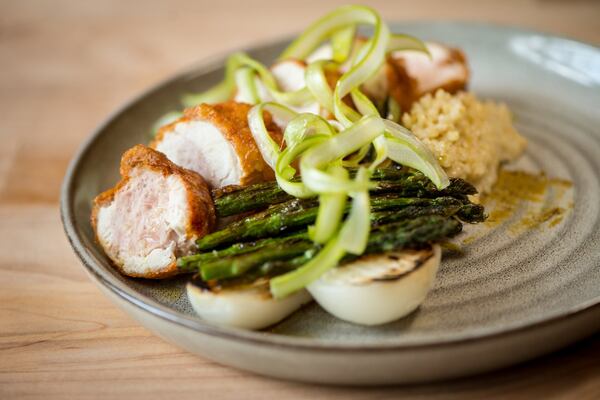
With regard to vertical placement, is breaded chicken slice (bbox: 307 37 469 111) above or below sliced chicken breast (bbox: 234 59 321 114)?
below

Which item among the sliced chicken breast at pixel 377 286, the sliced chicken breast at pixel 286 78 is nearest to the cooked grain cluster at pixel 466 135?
the sliced chicken breast at pixel 286 78

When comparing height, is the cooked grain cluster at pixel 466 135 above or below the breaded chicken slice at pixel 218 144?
below

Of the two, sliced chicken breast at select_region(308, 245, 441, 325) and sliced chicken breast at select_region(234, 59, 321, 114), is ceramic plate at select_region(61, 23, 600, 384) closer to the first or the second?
sliced chicken breast at select_region(308, 245, 441, 325)

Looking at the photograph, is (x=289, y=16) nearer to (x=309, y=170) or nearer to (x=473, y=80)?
(x=473, y=80)

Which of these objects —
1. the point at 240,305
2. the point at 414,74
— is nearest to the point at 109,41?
the point at 414,74

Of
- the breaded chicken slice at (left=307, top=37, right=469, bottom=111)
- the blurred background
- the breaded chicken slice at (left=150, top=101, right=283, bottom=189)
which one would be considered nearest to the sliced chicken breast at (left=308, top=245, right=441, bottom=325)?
the breaded chicken slice at (left=150, top=101, right=283, bottom=189)

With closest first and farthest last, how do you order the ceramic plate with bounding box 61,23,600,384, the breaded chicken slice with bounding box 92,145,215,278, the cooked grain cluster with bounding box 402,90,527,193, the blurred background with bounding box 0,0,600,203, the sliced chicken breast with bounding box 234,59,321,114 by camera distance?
the ceramic plate with bounding box 61,23,600,384 → the breaded chicken slice with bounding box 92,145,215,278 → the cooked grain cluster with bounding box 402,90,527,193 → the sliced chicken breast with bounding box 234,59,321,114 → the blurred background with bounding box 0,0,600,203

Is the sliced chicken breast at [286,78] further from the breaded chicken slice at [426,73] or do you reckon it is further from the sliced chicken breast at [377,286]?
the sliced chicken breast at [377,286]
